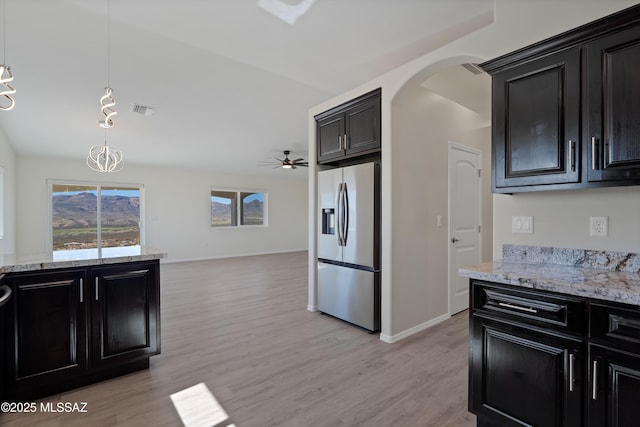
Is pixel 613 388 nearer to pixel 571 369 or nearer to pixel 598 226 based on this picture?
pixel 571 369

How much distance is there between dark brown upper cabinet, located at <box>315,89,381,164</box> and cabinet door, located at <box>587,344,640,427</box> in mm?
2327

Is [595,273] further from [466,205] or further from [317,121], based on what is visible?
[317,121]

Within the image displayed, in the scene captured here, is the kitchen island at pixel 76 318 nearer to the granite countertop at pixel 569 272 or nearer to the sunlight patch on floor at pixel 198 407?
the sunlight patch on floor at pixel 198 407

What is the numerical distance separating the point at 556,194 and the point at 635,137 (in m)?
0.51

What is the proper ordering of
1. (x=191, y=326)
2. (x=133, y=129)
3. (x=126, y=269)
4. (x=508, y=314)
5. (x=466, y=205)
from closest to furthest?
1. (x=508, y=314)
2. (x=126, y=269)
3. (x=191, y=326)
4. (x=466, y=205)
5. (x=133, y=129)

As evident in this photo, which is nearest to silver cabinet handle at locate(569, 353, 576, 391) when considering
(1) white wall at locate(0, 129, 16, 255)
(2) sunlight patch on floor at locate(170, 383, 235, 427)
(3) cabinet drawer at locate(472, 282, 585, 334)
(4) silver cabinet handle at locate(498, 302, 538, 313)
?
(3) cabinet drawer at locate(472, 282, 585, 334)

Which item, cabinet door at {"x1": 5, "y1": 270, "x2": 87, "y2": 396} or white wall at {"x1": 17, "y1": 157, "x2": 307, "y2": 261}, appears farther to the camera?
white wall at {"x1": 17, "y1": 157, "x2": 307, "y2": 261}

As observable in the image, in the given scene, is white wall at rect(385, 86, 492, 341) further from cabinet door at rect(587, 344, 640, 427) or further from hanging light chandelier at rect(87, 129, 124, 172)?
hanging light chandelier at rect(87, 129, 124, 172)

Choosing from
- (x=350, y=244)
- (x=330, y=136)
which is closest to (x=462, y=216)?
(x=350, y=244)

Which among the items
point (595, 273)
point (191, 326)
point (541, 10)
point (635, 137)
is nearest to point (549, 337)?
point (595, 273)

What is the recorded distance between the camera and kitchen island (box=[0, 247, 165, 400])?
Answer: 77.5 inches

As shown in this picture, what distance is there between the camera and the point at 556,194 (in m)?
1.92

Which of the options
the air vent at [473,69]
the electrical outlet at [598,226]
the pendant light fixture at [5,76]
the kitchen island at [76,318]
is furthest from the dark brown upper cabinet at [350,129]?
the pendant light fixture at [5,76]

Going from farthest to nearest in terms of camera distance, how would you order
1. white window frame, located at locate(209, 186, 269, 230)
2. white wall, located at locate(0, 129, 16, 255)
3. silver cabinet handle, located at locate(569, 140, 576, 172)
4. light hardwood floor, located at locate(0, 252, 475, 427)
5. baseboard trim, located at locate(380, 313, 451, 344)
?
white window frame, located at locate(209, 186, 269, 230)
white wall, located at locate(0, 129, 16, 255)
baseboard trim, located at locate(380, 313, 451, 344)
light hardwood floor, located at locate(0, 252, 475, 427)
silver cabinet handle, located at locate(569, 140, 576, 172)
